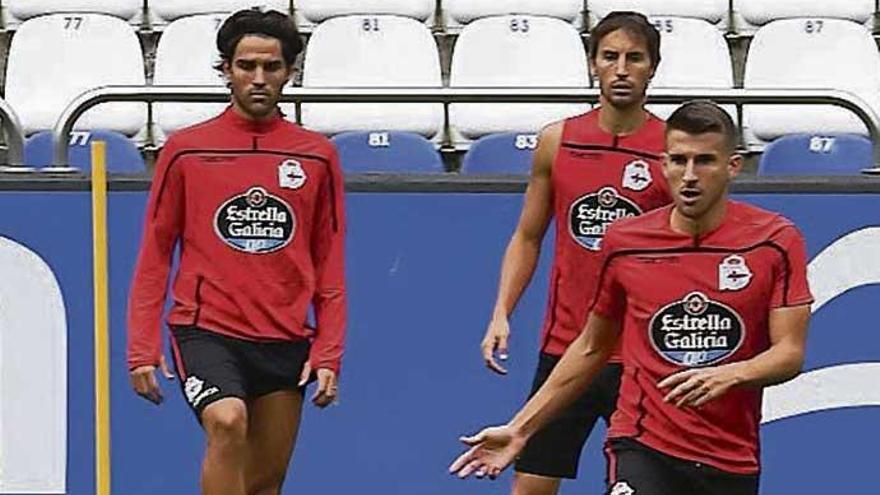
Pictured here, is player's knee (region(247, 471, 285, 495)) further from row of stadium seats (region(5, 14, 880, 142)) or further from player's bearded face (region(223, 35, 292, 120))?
row of stadium seats (region(5, 14, 880, 142))

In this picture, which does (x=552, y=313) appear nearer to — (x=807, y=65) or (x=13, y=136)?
(x=13, y=136)

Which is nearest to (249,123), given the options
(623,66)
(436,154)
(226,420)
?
(226,420)

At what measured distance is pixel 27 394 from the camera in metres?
7.23

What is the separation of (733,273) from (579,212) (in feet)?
3.92

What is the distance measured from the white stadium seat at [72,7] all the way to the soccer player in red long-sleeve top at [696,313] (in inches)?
204

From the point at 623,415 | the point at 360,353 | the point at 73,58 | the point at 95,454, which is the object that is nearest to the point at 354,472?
the point at 360,353

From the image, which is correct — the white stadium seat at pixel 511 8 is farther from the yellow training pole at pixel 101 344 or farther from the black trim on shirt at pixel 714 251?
the black trim on shirt at pixel 714 251

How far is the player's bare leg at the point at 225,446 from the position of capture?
19.5 feet

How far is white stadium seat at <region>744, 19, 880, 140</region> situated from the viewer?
9.20 meters

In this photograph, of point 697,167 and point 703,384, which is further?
point 697,167

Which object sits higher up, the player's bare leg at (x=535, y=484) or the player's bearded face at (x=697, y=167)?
the player's bearded face at (x=697, y=167)

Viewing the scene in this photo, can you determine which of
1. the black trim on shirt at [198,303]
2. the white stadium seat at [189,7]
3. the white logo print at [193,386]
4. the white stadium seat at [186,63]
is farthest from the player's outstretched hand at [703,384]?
the white stadium seat at [189,7]

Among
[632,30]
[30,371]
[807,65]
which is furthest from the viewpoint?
[807,65]

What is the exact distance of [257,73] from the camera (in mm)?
6090
